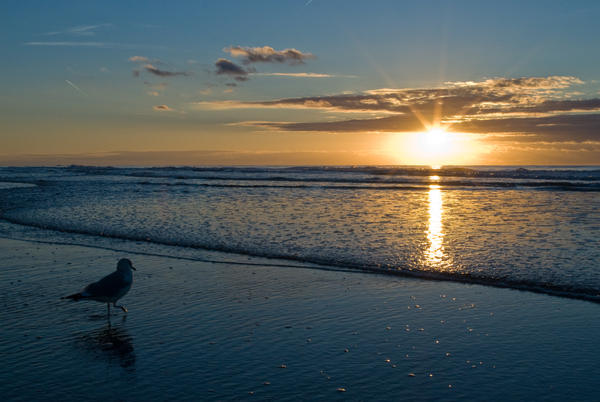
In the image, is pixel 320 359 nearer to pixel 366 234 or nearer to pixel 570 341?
pixel 570 341

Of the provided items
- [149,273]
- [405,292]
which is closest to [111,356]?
[149,273]

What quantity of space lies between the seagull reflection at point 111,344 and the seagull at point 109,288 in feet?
1.50

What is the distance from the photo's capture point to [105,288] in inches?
300

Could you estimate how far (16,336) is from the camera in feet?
22.4

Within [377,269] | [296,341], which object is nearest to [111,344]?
[296,341]

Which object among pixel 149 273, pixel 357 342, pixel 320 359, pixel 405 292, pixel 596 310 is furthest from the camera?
pixel 149 273

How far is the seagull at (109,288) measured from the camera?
7.53 meters

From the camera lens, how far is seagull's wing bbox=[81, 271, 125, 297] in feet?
24.7

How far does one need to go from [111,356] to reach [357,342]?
3313 mm

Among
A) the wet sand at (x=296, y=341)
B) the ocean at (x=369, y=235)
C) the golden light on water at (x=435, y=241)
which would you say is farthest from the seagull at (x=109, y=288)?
the golden light on water at (x=435, y=241)

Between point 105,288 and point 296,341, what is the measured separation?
3266mm

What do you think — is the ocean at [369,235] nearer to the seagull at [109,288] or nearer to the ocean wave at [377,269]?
the ocean wave at [377,269]

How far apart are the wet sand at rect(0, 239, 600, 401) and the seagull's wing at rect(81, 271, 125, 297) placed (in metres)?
0.47

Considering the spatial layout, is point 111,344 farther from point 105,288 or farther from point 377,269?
point 377,269
